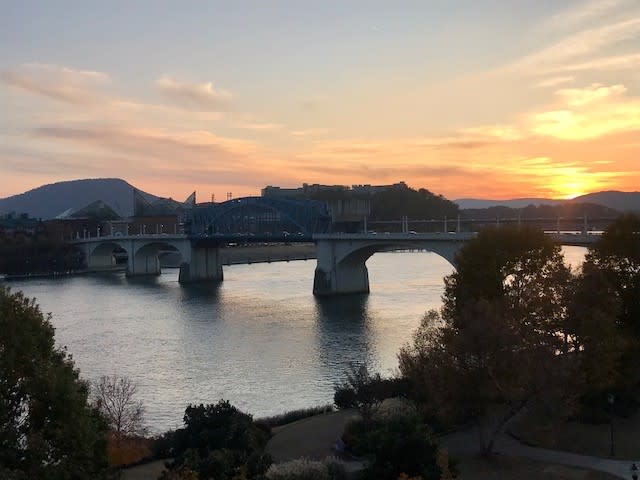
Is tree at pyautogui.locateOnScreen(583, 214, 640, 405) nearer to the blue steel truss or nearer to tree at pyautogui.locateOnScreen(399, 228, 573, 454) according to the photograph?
tree at pyautogui.locateOnScreen(399, 228, 573, 454)

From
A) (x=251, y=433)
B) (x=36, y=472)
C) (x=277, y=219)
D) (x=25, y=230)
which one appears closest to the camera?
(x=36, y=472)

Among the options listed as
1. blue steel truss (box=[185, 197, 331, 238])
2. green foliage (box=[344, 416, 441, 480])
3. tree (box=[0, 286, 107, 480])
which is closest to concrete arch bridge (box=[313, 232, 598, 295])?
blue steel truss (box=[185, 197, 331, 238])

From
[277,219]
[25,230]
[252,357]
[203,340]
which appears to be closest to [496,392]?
[252,357]

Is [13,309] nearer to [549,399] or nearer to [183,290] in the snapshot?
[549,399]

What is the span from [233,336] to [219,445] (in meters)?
30.3

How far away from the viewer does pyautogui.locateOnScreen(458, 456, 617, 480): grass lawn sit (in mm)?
18297

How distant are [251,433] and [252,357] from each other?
21.1 metres

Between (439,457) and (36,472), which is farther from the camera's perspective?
(439,457)

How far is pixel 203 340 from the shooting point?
4788 cm

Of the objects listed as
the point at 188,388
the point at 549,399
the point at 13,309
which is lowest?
the point at 188,388

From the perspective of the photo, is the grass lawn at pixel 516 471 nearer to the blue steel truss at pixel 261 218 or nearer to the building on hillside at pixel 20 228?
the blue steel truss at pixel 261 218

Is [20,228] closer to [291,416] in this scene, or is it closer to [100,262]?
[100,262]

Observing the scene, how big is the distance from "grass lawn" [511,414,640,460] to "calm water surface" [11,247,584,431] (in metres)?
10.7

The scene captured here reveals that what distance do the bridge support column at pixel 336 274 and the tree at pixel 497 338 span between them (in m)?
42.5
